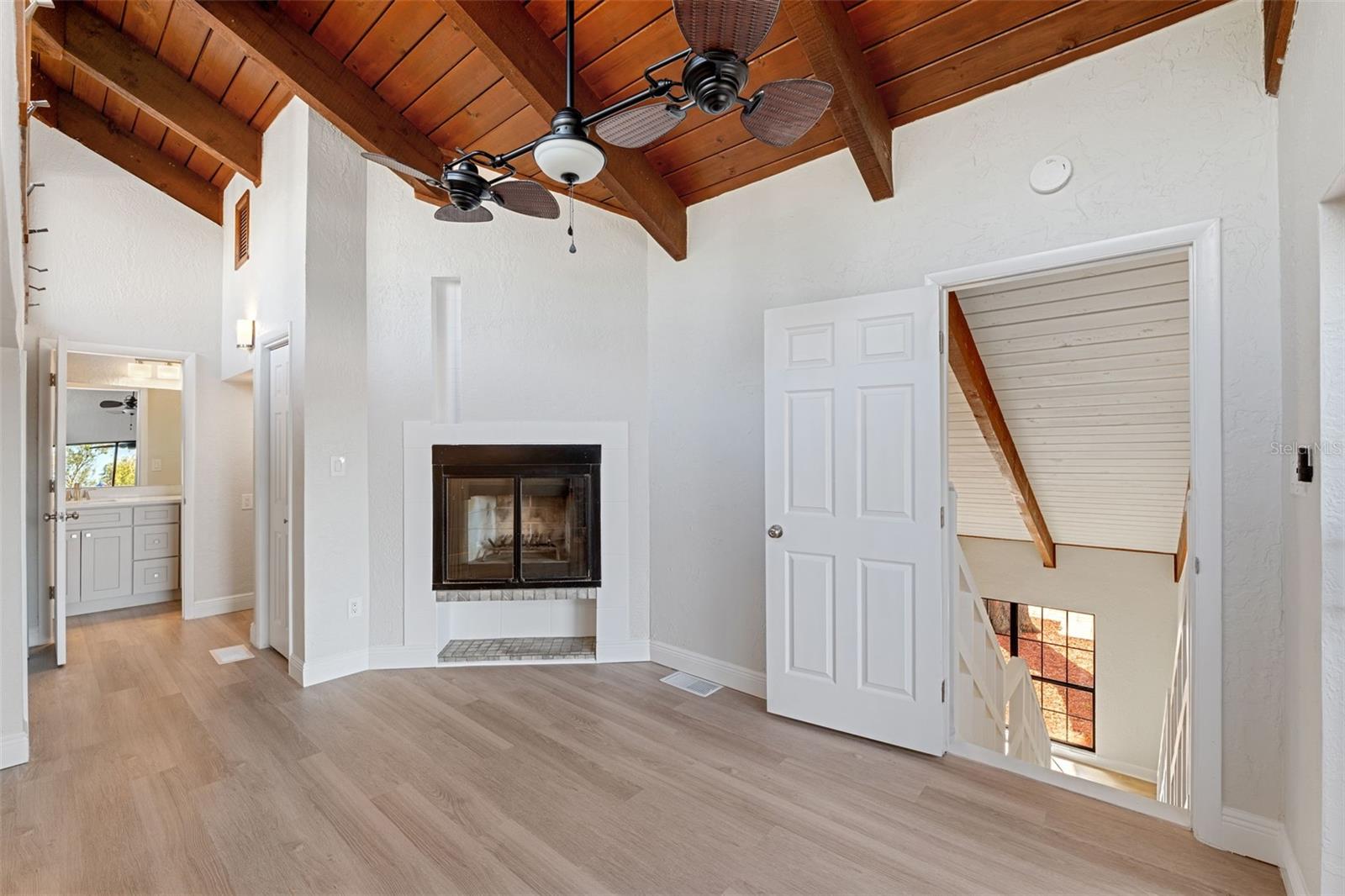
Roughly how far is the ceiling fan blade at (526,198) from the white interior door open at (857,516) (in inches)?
46.4

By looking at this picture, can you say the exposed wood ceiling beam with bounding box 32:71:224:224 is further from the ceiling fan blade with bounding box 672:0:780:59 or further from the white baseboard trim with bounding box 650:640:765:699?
the ceiling fan blade with bounding box 672:0:780:59

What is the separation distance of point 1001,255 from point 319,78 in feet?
10.9

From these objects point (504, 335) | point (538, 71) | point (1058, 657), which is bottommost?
point (1058, 657)

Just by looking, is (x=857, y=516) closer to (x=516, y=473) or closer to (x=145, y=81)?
(x=516, y=473)

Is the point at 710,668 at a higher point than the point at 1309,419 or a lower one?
lower

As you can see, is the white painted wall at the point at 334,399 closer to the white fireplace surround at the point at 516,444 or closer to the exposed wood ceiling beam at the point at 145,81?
the white fireplace surround at the point at 516,444

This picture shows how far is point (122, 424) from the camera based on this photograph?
17.3 feet

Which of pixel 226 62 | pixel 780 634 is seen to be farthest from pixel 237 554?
pixel 780 634

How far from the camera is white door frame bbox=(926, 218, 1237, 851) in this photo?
1.99 metres

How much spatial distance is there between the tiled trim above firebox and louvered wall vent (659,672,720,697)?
71 cm

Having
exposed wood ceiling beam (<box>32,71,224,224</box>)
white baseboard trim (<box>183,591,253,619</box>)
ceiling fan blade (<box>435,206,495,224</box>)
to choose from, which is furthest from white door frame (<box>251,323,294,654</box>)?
ceiling fan blade (<box>435,206,495,224</box>)

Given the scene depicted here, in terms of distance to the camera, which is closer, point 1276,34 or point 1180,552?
point 1276,34

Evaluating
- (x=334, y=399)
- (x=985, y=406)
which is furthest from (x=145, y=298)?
(x=985, y=406)

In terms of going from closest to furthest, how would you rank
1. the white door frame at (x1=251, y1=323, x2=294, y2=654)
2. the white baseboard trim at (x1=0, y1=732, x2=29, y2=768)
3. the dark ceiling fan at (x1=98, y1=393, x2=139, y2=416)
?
the white baseboard trim at (x1=0, y1=732, x2=29, y2=768) < the white door frame at (x1=251, y1=323, x2=294, y2=654) < the dark ceiling fan at (x1=98, y1=393, x2=139, y2=416)
